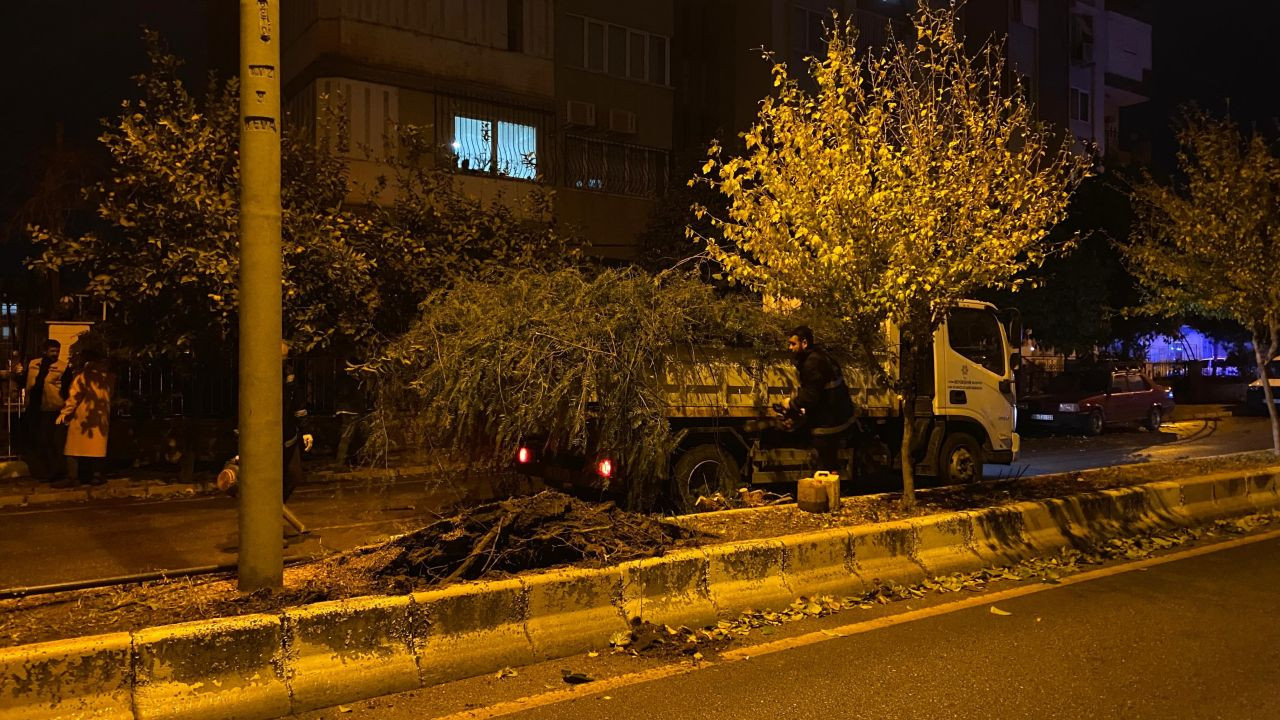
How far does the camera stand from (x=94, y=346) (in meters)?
11.9

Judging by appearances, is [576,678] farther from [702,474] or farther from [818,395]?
[818,395]

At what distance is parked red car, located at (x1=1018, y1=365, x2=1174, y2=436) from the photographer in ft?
67.0

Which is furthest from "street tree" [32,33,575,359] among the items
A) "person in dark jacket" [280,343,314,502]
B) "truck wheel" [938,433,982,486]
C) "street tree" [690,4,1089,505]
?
"truck wheel" [938,433,982,486]

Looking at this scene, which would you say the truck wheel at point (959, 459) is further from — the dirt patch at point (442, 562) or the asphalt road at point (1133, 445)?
the dirt patch at point (442, 562)

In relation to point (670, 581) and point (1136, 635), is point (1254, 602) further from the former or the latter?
point (670, 581)

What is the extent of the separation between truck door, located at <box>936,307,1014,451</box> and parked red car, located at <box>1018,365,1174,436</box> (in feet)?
32.4

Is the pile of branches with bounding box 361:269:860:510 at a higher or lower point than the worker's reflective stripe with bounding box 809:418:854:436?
higher

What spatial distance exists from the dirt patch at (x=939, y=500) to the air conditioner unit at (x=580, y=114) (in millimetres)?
13975

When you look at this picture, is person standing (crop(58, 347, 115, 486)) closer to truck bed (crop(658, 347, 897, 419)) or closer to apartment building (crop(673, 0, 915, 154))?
truck bed (crop(658, 347, 897, 419))

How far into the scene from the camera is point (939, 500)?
8.86 metres

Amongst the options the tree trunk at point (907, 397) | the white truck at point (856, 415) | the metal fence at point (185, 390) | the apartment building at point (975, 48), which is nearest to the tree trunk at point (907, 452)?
the tree trunk at point (907, 397)

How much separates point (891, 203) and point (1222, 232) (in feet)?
25.4

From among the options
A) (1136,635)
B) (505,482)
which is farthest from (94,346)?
(1136,635)

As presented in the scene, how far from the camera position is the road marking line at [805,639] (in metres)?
4.62
